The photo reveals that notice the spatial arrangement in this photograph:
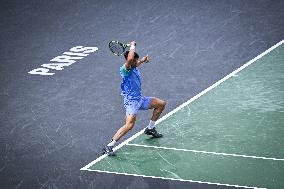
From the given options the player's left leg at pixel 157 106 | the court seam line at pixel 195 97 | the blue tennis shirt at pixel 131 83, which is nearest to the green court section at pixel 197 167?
the court seam line at pixel 195 97

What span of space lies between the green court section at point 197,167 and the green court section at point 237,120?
33 centimetres

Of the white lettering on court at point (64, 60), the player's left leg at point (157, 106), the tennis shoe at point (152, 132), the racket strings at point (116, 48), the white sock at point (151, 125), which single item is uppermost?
the white lettering on court at point (64, 60)

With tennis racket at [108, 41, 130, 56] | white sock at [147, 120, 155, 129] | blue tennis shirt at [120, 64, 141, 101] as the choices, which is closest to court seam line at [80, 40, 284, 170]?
white sock at [147, 120, 155, 129]

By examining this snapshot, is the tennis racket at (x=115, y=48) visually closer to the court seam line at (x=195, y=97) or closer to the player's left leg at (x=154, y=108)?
the player's left leg at (x=154, y=108)

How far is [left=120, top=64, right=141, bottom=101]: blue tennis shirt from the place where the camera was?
12.8 m

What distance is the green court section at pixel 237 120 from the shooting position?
13.1m

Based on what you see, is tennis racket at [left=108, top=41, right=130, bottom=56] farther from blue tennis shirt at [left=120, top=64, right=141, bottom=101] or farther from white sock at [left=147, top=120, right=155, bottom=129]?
white sock at [left=147, top=120, right=155, bottom=129]

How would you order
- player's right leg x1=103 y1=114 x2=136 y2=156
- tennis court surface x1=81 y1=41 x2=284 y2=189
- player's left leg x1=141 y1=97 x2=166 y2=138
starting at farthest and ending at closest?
player's left leg x1=141 y1=97 x2=166 y2=138, player's right leg x1=103 y1=114 x2=136 y2=156, tennis court surface x1=81 y1=41 x2=284 y2=189

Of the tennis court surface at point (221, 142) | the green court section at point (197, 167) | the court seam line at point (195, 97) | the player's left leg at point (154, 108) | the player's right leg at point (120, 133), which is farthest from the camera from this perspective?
the player's left leg at point (154, 108)

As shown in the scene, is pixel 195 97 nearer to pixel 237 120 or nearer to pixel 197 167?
pixel 237 120

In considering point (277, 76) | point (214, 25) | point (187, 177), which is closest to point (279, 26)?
point (214, 25)

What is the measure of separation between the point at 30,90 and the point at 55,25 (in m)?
5.08

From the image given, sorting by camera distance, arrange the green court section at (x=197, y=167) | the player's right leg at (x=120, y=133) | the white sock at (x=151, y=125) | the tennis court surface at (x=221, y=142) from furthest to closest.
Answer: the white sock at (x=151, y=125) < the player's right leg at (x=120, y=133) < the tennis court surface at (x=221, y=142) < the green court section at (x=197, y=167)

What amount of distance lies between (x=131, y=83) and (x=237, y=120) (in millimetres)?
2664
